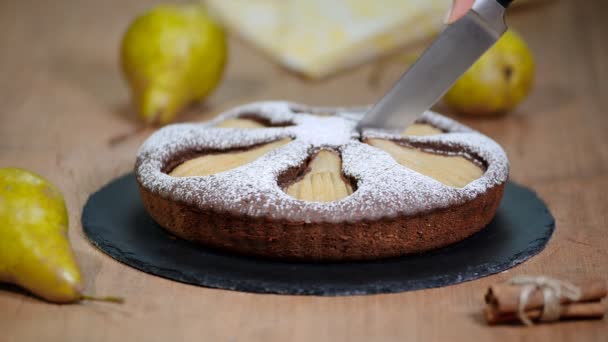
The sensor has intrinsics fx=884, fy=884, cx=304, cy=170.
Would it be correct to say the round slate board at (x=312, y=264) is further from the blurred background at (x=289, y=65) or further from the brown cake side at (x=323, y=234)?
the blurred background at (x=289, y=65)

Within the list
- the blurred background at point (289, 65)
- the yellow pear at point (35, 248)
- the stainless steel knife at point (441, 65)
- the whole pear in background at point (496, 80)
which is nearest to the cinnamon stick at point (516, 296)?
the stainless steel knife at point (441, 65)

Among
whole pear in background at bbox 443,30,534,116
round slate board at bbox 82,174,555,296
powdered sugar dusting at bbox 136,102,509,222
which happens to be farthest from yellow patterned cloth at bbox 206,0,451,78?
round slate board at bbox 82,174,555,296

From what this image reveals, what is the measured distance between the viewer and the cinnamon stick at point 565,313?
5.06 feet

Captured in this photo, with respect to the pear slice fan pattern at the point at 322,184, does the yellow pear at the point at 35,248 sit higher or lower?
lower

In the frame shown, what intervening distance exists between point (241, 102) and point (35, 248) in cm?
156

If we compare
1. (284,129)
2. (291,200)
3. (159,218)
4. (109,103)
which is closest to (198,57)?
(109,103)

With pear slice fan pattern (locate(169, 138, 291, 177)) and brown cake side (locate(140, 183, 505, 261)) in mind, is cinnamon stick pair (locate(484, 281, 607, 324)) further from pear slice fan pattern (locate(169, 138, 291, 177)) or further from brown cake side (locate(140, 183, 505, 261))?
pear slice fan pattern (locate(169, 138, 291, 177))

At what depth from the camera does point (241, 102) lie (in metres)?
3.09

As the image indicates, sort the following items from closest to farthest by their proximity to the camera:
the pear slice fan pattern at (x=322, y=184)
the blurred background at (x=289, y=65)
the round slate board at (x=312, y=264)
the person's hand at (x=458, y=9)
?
the round slate board at (x=312, y=264) → the pear slice fan pattern at (x=322, y=184) → the person's hand at (x=458, y=9) → the blurred background at (x=289, y=65)

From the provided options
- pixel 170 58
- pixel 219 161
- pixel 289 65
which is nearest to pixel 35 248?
pixel 219 161

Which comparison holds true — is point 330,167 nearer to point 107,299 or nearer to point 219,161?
point 219,161

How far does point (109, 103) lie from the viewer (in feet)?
10.0

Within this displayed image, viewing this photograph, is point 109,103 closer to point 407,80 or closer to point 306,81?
point 306,81

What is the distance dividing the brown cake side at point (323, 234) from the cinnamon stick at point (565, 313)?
246 mm
